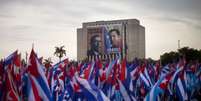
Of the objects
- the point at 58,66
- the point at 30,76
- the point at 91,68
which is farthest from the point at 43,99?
the point at 58,66

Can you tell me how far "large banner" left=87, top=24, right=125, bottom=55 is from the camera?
90.2m

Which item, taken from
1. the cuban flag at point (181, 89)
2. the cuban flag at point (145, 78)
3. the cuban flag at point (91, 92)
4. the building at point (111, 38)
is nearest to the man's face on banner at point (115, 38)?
the building at point (111, 38)

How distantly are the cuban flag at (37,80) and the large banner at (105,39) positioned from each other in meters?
80.3

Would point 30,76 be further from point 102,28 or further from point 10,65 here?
point 102,28

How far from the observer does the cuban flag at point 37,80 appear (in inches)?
304

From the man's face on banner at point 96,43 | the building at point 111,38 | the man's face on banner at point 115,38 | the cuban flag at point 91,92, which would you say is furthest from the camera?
the man's face on banner at point 96,43

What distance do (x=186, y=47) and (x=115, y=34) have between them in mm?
25314

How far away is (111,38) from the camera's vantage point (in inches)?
3625

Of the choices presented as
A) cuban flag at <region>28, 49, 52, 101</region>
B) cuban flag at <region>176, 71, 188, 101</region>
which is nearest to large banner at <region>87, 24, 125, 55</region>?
cuban flag at <region>176, 71, 188, 101</region>

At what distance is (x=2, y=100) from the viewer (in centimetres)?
762

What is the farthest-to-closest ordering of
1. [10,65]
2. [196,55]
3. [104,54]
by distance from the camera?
1. [104,54]
2. [196,55]
3. [10,65]

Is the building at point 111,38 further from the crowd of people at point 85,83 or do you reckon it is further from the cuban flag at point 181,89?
the cuban flag at point 181,89

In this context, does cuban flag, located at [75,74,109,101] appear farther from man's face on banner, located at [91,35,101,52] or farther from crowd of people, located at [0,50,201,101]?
man's face on banner, located at [91,35,101,52]

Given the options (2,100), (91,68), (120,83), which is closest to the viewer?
(2,100)
